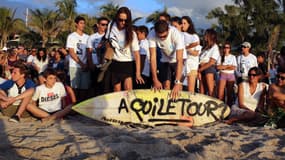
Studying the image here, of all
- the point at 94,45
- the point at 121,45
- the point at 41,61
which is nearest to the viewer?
the point at 121,45

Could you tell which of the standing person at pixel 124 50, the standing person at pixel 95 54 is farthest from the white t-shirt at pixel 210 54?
the standing person at pixel 95 54

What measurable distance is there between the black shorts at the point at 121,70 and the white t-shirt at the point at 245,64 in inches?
115

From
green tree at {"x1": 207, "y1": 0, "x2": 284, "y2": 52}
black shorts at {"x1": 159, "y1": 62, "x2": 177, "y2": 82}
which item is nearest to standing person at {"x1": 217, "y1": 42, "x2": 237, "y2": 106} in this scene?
black shorts at {"x1": 159, "y1": 62, "x2": 177, "y2": 82}

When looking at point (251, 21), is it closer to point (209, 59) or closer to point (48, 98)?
point (209, 59)

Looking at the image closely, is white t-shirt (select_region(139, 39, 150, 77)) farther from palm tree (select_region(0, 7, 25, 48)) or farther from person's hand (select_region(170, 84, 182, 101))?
palm tree (select_region(0, 7, 25, 48))

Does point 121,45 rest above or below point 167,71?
above

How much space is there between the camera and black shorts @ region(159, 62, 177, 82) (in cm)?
650

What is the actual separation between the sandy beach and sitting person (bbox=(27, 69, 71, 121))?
70 cm

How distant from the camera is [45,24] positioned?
120ft

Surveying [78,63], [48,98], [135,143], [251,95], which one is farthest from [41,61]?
[135,143]

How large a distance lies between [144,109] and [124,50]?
3.11ft

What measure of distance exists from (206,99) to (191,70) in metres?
0.54

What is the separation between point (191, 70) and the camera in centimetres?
682

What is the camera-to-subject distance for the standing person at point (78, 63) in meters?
7.31
